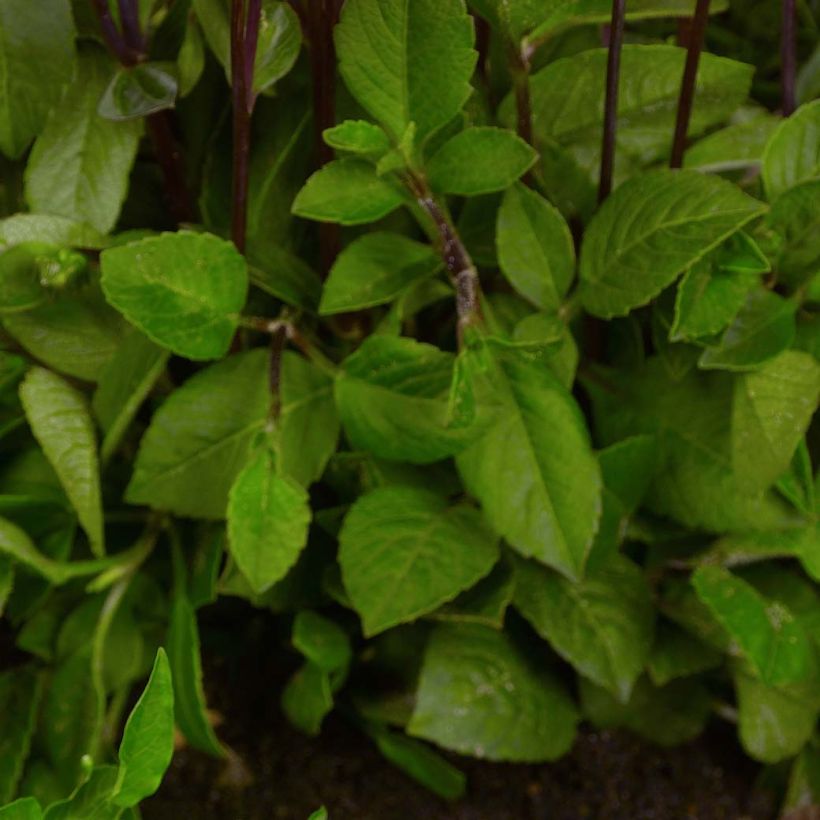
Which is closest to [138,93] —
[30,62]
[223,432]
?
[30,62]

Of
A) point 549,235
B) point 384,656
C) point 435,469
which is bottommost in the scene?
point 384,656

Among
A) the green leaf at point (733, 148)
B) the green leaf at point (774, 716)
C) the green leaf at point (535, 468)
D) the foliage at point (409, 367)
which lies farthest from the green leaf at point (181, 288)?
the green leaf at point (774, 716)

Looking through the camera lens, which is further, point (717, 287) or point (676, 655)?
point (676, 655)

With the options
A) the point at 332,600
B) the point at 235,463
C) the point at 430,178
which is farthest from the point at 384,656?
the point at 430,178

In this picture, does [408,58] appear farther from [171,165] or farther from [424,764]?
[424,764]

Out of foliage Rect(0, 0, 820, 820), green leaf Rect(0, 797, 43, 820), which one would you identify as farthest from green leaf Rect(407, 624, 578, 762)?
green leaf Rect(0, 797, 43, 820)

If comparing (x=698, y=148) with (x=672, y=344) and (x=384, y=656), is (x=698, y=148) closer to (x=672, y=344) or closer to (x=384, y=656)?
(x=672, y=344)

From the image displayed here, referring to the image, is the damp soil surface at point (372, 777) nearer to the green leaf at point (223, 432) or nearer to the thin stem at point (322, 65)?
the green leaf at point (223, 432)
